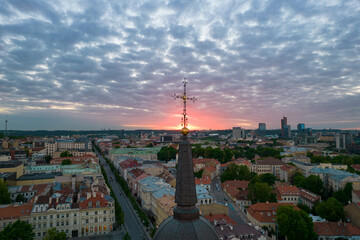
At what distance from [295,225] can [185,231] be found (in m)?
38.3

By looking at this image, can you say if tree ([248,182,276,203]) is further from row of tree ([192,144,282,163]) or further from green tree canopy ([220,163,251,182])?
row of tree ([192,144,282,163])

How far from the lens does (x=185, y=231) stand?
873 cm

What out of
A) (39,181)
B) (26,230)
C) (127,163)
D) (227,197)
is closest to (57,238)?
(26,230)

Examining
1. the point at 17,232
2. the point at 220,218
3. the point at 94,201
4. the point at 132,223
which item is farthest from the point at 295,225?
the point at 17,232

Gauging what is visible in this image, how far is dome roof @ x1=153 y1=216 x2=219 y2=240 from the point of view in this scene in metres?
8.65

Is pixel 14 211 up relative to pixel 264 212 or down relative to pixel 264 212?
up

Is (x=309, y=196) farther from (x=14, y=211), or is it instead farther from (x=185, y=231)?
(x=14, y=211)

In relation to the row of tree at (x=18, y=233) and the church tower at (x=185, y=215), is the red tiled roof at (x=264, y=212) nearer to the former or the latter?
the row of tree at (x=18, y=233)

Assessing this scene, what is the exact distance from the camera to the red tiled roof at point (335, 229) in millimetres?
40719

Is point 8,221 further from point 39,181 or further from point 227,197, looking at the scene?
point 227,197

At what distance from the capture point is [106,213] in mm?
45844

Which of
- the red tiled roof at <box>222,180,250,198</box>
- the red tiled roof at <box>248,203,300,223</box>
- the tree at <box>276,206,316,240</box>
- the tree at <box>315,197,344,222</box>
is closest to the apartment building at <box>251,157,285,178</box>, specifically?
the red tiled roof at <box>222,180,250,198</box>

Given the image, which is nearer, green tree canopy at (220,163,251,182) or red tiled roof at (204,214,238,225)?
red tiled roof at (204,214,238,225)

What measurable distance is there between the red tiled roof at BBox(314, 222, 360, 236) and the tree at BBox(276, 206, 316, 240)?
2209 mm
